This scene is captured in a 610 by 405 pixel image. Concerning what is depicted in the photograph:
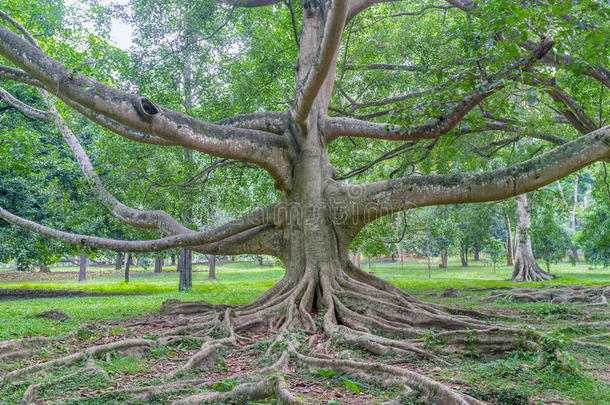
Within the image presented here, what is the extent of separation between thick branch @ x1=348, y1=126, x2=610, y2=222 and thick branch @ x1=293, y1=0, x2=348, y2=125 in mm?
2014

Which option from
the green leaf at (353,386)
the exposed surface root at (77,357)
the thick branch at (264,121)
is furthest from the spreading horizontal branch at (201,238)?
the green leaf at (353,386)

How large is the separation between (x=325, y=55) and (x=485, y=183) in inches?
137

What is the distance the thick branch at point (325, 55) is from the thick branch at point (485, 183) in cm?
201

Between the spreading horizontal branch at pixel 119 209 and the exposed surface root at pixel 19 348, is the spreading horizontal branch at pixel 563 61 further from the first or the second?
Result: the exposed surface root at pixel 19 348

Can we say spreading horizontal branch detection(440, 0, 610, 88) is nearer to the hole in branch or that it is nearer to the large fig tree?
the large fig tree

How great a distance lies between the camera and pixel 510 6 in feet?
17.4

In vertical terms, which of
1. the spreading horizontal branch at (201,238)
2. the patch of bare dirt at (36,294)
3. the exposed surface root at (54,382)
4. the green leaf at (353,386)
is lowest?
the patch of bare dirt at (36,294)

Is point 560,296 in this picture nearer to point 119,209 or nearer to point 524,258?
point 524,258

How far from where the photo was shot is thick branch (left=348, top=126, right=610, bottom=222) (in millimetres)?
5777

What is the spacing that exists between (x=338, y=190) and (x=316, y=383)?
432 centimetres

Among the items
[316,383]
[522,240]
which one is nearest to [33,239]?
[316,383]

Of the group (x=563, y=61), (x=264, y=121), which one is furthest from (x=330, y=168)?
(x=563, y=61)

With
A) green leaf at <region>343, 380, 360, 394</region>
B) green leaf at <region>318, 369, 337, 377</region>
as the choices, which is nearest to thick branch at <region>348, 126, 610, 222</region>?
green leaf at <region>318, 369, 337, 377</region>

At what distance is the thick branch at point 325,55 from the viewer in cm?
385
